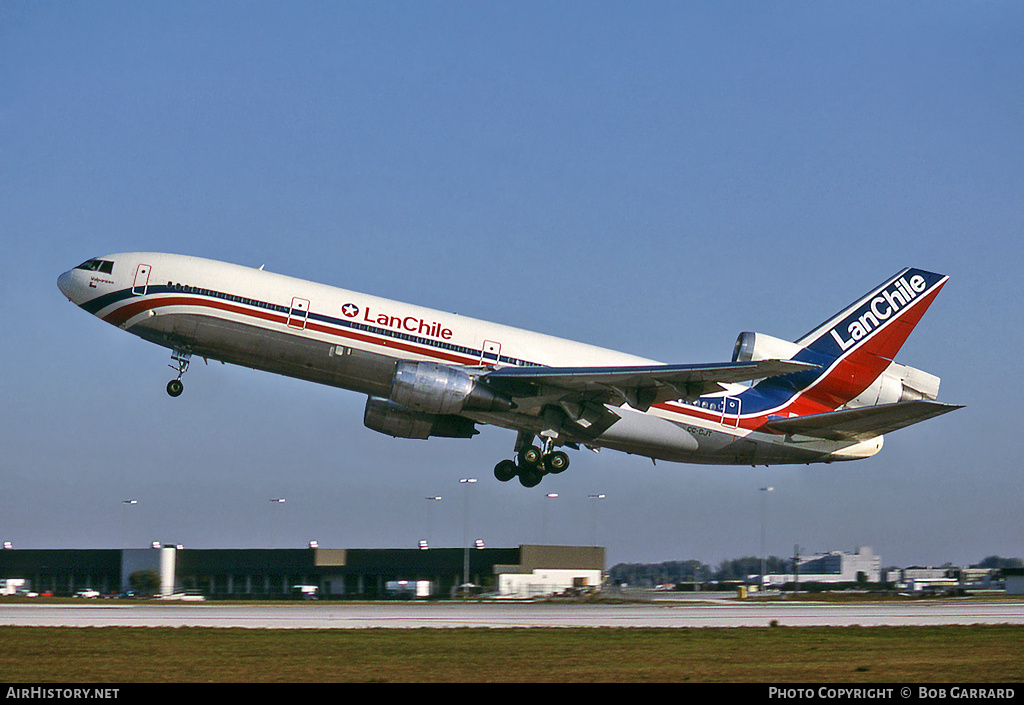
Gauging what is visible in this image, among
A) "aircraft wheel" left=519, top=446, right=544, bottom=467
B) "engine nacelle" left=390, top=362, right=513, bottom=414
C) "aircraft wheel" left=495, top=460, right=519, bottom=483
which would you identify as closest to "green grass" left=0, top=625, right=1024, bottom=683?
"engine nacelle" left=390, top=362, right=513, bottom=414

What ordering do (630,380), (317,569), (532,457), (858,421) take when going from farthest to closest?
(317,569)
(532,457)
(858,421)
(630,380)

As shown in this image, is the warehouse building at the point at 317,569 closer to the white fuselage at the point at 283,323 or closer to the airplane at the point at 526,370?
the airplane at the point at 526,370

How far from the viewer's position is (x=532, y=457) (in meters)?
42.0

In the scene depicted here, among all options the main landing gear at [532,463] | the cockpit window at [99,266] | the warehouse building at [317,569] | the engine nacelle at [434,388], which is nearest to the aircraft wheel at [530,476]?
the main landing gear at [532,463]

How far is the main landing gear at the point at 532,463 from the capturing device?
42062 millimetres

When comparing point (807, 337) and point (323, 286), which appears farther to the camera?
point (807, 337)

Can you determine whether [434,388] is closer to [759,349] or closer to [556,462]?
[556,462]

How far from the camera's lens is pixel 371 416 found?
139 ft

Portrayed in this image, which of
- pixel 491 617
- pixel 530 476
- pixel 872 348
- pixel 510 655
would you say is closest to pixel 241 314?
pixel 530 476

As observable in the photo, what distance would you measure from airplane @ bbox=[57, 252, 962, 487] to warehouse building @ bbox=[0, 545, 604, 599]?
35701mm

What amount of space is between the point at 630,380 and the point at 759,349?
672 cm
